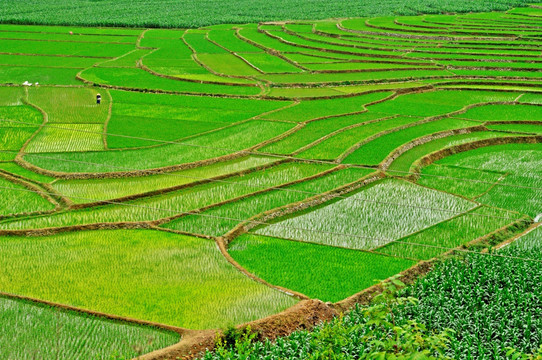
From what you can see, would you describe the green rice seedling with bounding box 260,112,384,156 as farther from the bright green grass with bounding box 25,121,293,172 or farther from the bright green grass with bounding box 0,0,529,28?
the bright green grass with bounding box 0,0,529,28

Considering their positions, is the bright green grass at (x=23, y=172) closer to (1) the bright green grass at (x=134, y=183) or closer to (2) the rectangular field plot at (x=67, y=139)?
(1) the bright green grass at (x=134, y=183)

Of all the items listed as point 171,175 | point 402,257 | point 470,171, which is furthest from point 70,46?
point 402,257

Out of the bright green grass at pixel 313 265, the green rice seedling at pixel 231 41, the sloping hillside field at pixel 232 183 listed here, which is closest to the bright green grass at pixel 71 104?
the sloping hillside field at pixel 232 183

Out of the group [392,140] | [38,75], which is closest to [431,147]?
[392,140]

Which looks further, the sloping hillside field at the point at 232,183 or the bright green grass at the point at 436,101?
the bright green grass at the point at 436,101

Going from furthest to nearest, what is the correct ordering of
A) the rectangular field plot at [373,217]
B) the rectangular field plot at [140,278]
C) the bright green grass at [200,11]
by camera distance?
the bright green grass at [200,11] < the rectangular field plot at [373,217] < the rectangular field plot at [140,278]

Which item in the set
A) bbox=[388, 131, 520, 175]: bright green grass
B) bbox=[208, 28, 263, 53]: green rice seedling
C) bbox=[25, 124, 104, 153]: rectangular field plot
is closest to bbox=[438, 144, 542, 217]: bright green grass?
bbox=[388, 131, 520, 175]: bright green grass
